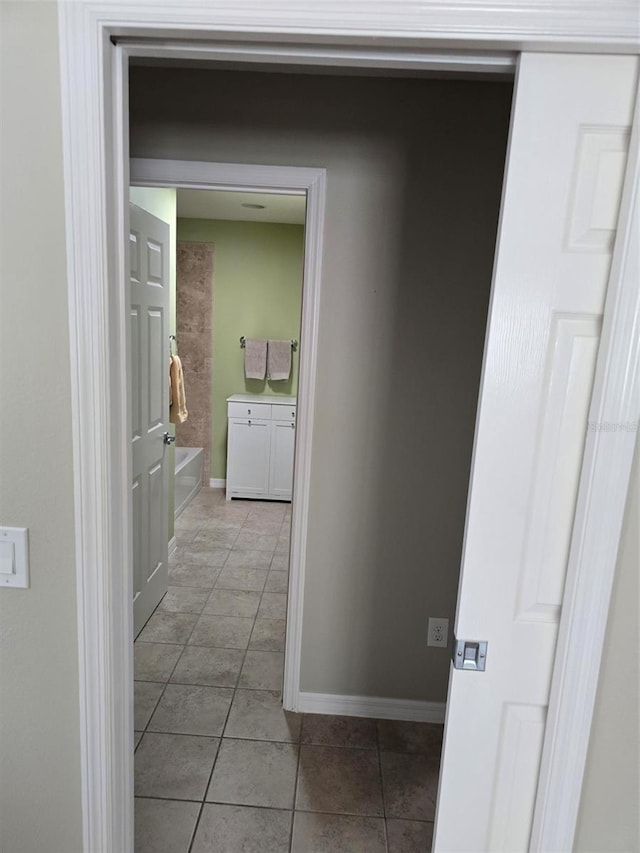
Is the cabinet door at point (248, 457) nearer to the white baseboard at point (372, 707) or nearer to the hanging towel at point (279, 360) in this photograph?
the hanging towel at point (279, 360)

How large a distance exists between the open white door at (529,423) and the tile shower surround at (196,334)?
451cm

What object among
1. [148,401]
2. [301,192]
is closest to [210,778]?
[148,401]

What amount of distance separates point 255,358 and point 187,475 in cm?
126

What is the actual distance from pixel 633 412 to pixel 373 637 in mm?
1618

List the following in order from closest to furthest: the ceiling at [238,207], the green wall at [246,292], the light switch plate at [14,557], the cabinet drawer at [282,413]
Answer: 1. the light switch plate at [14,557]
2. the ceiling at [238,207]
3. the cabinet drawer at [282,413]
4. the green wall at [246,292]

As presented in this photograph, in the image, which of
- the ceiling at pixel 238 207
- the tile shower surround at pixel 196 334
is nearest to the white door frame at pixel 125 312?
the ceiling at pixel 238 207

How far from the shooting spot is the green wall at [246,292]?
5.17 meters

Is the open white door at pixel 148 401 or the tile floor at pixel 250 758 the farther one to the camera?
the open white door at pixel 148 401

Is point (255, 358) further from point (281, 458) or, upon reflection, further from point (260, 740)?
point (260, 740)

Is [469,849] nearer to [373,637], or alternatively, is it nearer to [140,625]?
[373,637]

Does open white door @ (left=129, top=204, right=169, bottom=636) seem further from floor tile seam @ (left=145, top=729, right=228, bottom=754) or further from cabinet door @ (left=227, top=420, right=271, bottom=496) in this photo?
cabinet door @ (left=227, top=420, right=271, bottom=496)

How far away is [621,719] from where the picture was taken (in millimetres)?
1032

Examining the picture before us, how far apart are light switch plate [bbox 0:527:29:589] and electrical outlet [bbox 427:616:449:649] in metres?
1.65

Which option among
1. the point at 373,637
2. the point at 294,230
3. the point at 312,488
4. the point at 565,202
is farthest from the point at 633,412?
the point at 294,230
